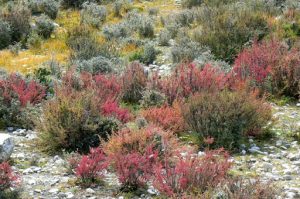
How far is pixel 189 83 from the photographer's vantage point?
10.9 metres

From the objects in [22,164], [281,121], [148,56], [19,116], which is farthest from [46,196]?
[148,56]

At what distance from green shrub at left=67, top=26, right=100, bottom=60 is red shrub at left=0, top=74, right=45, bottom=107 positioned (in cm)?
334

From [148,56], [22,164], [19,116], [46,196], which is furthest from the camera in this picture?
[148,56]

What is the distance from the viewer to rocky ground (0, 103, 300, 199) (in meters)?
7.20

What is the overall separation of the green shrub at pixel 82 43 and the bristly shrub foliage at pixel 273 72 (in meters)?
4.44

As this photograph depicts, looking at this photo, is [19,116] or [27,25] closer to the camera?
[19,116]

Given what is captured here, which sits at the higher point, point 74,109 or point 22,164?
point 74,109

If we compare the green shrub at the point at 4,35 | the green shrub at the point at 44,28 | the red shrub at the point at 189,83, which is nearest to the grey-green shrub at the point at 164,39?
the green shrub at the point at 44,28

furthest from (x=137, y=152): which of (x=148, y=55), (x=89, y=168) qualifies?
(x=148, y=55)

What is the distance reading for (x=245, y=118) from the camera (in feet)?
29.9

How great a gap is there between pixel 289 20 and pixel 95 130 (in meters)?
10.4

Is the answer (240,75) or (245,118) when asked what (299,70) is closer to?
(240,75)

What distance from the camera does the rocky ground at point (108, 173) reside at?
7.20 metres

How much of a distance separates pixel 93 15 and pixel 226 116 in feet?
42.8
